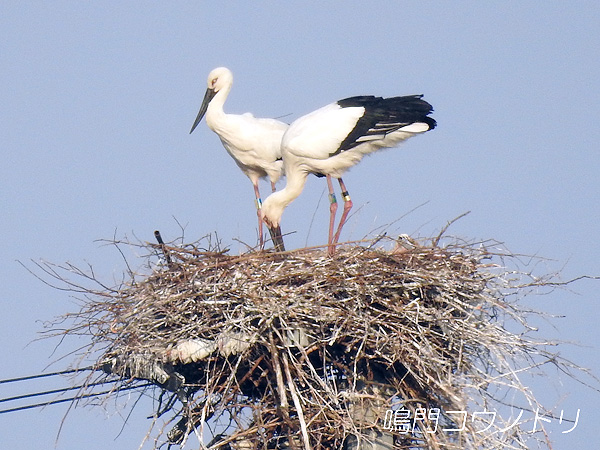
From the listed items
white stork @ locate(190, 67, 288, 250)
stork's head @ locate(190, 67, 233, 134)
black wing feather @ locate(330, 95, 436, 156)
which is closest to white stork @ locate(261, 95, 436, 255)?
black wing feather @ locate(330, 95, 436, 156)

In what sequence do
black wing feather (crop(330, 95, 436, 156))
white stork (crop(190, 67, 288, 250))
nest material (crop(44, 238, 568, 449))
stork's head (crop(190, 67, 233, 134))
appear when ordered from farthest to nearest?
stork's head (crop(190, 67, 233, 134))
white stork (crop(190, 67, 288, 250))
black wing feather (crop(330, 95, 436, 156))
nest material (crop(44, 238, 568, 449))

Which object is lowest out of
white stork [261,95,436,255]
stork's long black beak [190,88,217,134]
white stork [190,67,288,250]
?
white stork [261,95,436,255]

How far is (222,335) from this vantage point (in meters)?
7.55

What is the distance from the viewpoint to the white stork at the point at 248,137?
11062 millimetres

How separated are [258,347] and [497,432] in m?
1.53

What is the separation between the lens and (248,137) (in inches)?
437

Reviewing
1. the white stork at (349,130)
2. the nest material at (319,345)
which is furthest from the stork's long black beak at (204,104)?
the nest material at (319,345)

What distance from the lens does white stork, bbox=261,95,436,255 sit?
396 inches

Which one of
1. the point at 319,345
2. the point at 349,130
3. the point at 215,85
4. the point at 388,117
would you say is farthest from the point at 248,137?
the point at 319,345

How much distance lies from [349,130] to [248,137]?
51.5 inches

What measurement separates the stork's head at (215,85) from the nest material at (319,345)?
375 centimetres

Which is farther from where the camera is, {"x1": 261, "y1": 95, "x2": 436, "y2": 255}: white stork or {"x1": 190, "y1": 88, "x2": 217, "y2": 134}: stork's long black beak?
{"x1": 190, "y1": 88, "x2": 217, "y2": 134}: stork's long black beak

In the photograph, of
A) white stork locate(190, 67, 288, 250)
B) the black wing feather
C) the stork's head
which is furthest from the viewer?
the stork's head

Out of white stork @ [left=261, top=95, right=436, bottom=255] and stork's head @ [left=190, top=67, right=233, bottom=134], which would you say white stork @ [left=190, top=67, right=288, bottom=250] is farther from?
white stork @ [left=261, top=95, right=436, bottom=255]
